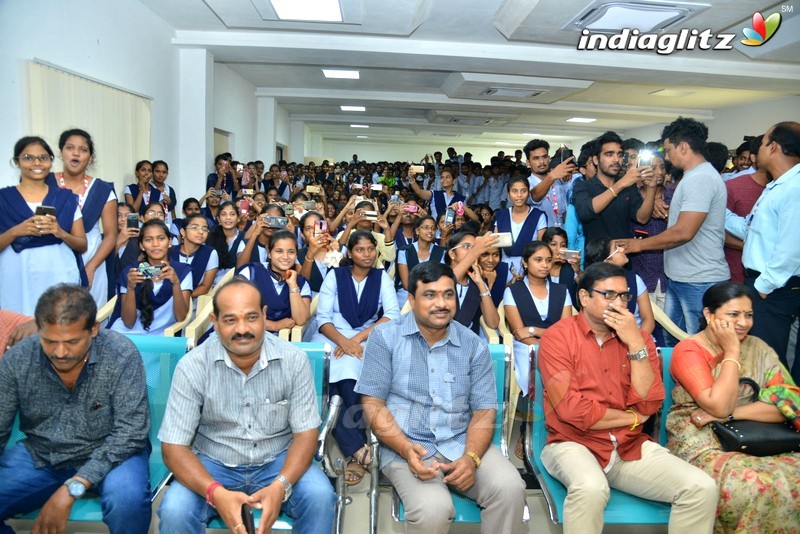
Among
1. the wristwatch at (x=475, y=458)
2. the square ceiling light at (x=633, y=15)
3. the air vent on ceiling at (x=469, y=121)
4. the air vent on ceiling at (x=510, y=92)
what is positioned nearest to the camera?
the wristwatch at (x=475, y=458)

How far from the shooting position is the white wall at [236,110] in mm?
8289

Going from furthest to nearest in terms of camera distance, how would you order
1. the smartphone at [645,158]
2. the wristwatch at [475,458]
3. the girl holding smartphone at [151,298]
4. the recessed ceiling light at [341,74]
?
the recessed ceiling light at [341,74] < the smartphone at [645,158] < the girl holding smartphone at [151,298] < the wristwatch at [475,458]

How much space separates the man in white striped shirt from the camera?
5.56 ft

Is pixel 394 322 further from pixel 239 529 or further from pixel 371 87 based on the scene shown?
pixel 371 87

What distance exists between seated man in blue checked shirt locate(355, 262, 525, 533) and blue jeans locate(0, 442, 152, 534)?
78 cm

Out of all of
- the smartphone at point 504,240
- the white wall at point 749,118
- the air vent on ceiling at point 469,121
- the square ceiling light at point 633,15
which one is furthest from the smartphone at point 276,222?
the air vent on ceiling at point 469,121

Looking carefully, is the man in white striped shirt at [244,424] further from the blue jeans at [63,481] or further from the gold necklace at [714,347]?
the gold necklace at [714,347]

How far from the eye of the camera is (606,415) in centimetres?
192

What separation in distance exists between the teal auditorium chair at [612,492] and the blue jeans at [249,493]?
2.51 feet

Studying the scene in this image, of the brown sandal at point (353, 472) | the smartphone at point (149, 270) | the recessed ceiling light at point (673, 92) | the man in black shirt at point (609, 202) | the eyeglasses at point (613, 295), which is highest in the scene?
the recessed ceiling light at point (673, 92)

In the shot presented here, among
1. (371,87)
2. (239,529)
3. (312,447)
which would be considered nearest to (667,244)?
(312,447)

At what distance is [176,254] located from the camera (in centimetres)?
354

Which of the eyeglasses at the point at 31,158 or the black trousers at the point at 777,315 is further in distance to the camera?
the eyeglasses at the point at 31,158

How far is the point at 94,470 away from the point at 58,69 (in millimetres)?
3899
